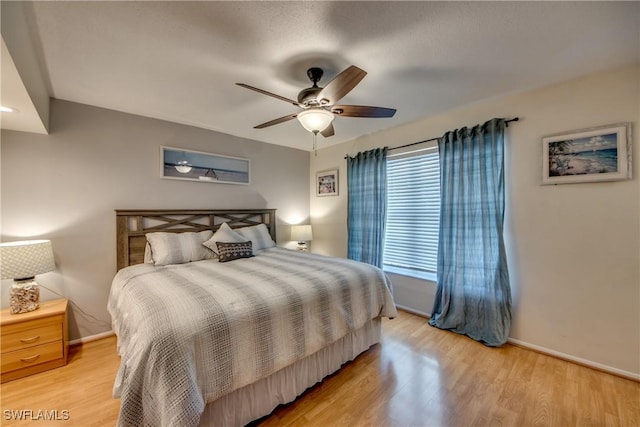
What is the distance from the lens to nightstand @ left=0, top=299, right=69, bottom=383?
194 centimetres

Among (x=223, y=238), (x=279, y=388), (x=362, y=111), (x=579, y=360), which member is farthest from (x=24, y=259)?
(x=579, y=360)

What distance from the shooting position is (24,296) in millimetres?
2113

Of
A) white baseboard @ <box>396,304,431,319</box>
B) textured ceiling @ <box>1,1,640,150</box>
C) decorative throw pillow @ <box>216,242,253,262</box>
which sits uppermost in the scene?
textured ceiling @ <box>1,1,640,150</box>

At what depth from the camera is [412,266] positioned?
3326 mm

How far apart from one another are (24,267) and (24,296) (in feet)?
0.97

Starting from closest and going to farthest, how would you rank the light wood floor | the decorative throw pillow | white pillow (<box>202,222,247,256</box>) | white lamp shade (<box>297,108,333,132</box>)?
the light wood floor < white lamp shade (<box>297,108,333,132</box>) < the decorative throw pillow < white pillow (<box>202,222,247,256</box>)

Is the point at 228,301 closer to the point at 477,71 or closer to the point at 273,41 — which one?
the point at 273,41

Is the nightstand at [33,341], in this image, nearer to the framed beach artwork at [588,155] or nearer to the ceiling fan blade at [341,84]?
the ceiling fan blade at [341,84]

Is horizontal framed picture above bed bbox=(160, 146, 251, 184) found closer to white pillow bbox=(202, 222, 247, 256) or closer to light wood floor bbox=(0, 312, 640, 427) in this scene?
white pillow bbox=(202, 222, 247, 256)

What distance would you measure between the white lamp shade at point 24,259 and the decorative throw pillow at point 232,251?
138 centimetres

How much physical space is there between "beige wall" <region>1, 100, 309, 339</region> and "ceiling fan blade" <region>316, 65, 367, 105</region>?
2292mm

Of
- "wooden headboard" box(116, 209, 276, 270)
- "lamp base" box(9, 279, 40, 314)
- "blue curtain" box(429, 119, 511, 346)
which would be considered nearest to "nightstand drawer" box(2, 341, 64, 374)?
"lamp base" box(9, 279, 40, 314)

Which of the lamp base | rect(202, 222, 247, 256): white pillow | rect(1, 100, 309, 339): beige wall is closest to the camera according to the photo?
the lamp base

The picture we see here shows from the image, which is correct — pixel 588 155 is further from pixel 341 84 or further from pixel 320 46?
pixel 320 46
